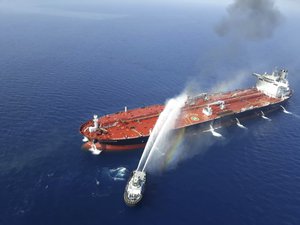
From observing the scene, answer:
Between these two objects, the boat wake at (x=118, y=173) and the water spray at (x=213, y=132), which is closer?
the boat wake at (x=118, y=173)

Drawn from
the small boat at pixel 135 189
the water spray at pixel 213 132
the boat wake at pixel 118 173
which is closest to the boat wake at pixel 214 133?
the water spray at pixel 213 132

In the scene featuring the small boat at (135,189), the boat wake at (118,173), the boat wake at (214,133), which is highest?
the boat wake at (214,133)

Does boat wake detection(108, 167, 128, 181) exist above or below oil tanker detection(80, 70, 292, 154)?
below

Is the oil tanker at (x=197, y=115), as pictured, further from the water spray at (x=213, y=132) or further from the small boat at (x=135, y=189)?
the small boat at (x=135, y=189)

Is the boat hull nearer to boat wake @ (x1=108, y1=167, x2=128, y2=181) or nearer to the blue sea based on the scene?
the blue sea

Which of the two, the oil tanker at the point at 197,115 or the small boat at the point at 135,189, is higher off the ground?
the oil tanker at the point at 197,115

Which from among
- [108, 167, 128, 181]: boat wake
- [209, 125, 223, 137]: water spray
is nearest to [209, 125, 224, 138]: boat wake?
[209, 125, 223, 137]: water spray

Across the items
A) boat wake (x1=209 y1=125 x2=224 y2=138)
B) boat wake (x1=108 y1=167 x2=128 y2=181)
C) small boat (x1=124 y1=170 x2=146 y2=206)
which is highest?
boat wake (x1=209 y1=125 x2=224 y2=138)

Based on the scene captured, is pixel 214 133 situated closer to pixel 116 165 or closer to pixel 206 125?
pixel 206 125
